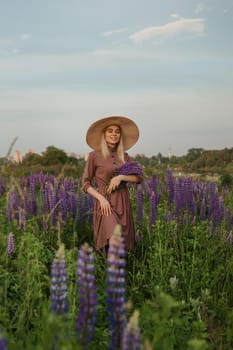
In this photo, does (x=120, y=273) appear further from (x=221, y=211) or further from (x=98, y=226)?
(x=221, y=211)

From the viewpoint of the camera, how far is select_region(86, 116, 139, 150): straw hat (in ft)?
17.9

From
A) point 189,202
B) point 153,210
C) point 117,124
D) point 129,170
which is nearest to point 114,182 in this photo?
point 129,170

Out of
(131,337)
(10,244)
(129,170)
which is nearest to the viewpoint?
(131,337)

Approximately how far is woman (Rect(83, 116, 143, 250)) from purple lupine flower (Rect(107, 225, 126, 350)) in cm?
259

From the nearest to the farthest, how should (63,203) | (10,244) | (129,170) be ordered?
(10,244) → (129,170) → (63,203)

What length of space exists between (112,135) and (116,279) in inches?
124

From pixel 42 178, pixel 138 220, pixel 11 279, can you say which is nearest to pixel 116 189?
pixel 138 220

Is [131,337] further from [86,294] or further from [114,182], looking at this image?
[114,182]

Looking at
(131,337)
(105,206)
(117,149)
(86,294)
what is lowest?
(131,337)

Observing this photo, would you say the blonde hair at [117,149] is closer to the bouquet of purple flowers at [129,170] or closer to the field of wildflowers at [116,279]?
the bouquet of purple flowers at [129,170]

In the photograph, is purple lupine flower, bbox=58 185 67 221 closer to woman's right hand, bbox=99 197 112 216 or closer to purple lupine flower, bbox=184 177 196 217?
woman's right hand, bbox=99 197 112 216

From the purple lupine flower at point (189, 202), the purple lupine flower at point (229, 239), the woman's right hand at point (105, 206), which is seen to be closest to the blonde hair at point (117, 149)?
the woman's right hand at point (105, 206)

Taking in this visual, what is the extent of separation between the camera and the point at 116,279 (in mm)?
2416

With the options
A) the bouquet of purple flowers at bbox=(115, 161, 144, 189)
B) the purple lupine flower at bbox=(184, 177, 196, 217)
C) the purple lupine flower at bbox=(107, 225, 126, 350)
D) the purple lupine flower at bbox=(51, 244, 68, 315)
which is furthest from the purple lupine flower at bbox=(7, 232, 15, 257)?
the purple lupine flower at bbox=(184, 177, 196, 217)
